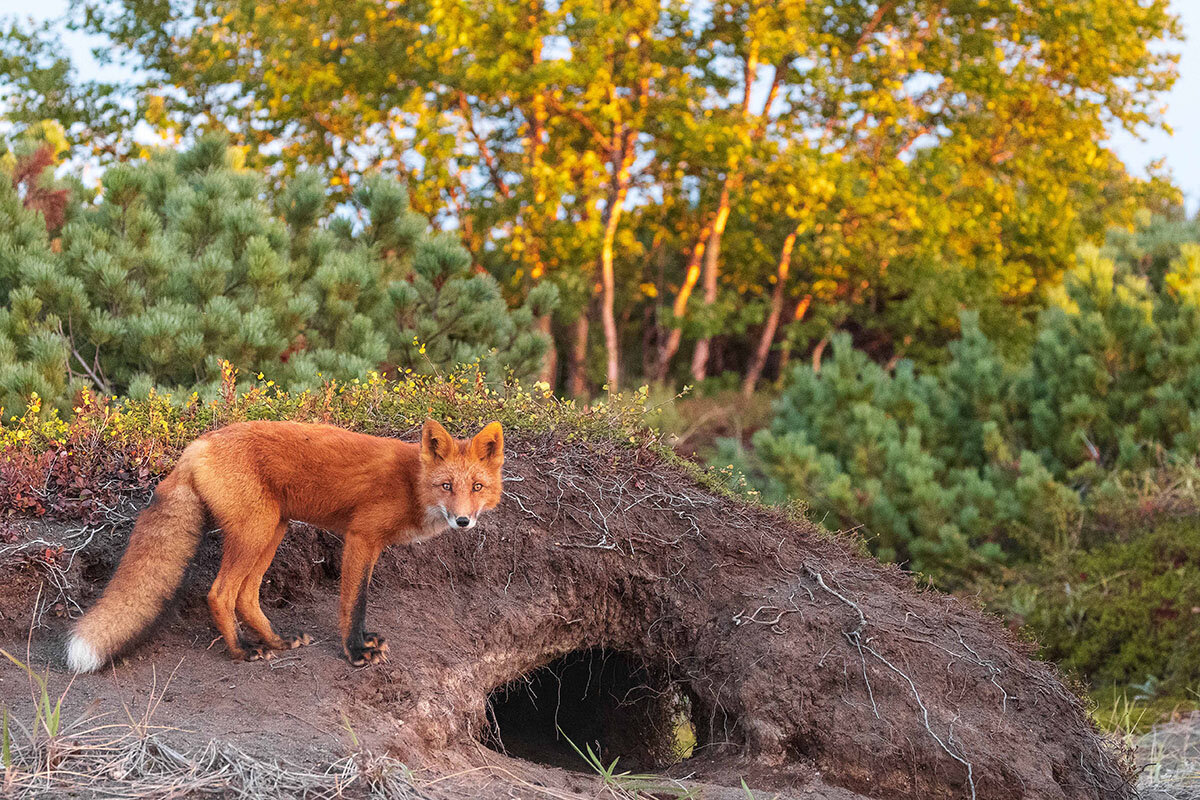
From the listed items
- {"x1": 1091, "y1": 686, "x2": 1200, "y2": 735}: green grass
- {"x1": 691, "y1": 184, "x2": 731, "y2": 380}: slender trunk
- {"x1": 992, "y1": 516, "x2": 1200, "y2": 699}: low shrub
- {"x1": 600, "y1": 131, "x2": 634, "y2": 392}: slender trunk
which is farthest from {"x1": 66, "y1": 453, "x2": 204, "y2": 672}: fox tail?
{"x1": 691, "y1": 184, "x2": 731, "y2": 380}: slender trunk

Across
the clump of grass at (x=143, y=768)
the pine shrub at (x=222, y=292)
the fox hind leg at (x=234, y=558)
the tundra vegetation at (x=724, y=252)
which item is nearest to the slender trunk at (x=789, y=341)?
the tundra vegetation at (x=724, y=252)

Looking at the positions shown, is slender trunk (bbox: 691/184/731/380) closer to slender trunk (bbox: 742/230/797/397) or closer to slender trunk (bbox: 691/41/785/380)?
slender trunk (bbox: 691/41/785/380)

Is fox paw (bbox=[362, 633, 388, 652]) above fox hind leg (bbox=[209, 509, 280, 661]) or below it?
below

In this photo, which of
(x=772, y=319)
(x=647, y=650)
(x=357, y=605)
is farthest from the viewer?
(x=772, y=319)

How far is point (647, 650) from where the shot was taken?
20.6 feet

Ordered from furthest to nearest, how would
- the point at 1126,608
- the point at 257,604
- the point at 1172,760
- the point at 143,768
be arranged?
1. the point at 1126,608
2. the point at 1172,760
3. the point at 257,604
4. the point at 143,768

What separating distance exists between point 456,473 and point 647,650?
2163 mm

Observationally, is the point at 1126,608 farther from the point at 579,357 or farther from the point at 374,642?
the point at 579,357

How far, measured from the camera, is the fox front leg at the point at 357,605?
479 centimetres

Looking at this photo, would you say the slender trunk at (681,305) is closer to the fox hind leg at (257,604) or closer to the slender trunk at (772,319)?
the slender trunk at (772,319)

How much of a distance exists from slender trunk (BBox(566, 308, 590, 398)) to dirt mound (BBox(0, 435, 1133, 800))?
17985 mm

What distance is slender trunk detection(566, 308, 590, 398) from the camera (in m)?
24.9

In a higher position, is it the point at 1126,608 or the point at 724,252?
the point at 724,252

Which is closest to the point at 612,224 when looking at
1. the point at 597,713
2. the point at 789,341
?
the point at 789,341
